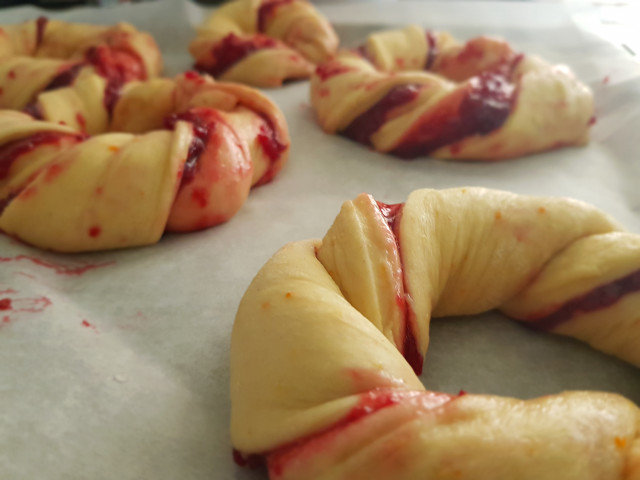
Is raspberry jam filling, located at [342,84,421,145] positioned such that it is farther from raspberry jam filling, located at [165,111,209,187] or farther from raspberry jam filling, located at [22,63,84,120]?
raspberry jam filling, located at [22,63,84,120]

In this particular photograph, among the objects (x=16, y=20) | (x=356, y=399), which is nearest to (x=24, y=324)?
(x=356, y=399)

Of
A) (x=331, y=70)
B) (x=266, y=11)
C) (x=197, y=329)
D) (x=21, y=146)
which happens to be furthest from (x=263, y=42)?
(x=197, y=329)

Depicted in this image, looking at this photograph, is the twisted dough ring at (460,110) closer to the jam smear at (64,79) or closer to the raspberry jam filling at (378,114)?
the raspberry jam filling at (378,114)

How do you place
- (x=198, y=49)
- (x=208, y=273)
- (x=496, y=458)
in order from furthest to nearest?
(x=198, y=49) < (x=208, y=273) < (x=496, y=458)

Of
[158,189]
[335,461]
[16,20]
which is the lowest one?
[16,20]

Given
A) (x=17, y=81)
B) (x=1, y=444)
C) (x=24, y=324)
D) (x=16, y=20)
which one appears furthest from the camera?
(x=16, y=20)

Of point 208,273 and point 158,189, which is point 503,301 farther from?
point 158,189

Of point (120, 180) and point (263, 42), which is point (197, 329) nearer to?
point (120, 180)
